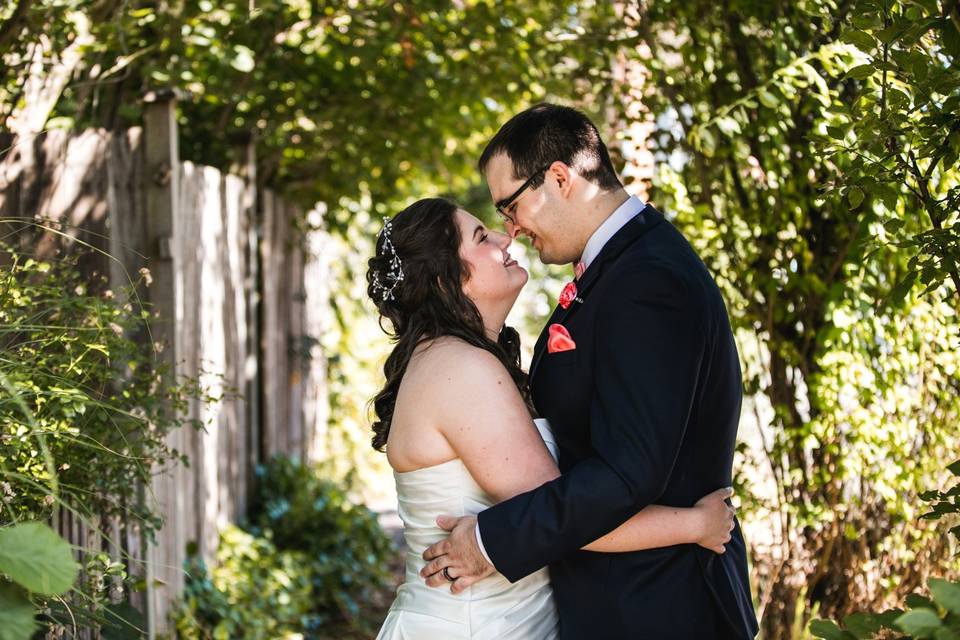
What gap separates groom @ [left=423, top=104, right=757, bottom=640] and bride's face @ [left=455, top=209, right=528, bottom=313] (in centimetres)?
13

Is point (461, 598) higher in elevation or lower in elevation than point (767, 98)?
lower

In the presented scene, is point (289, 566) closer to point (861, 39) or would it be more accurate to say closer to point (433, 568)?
point (433, 568)

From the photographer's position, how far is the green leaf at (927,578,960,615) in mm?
1439

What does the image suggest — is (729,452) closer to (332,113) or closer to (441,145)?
(332,113)

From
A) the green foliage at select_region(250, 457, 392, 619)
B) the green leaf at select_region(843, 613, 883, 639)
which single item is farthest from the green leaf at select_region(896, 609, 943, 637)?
the green foliage at select_region(250, 457, 392, 619)

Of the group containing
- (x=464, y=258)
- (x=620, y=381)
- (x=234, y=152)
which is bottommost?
(x=620, y=381)

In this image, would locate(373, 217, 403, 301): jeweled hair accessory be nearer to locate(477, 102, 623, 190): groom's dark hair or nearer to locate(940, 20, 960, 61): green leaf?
locate(477, 102, 623, 190): groom's dark hair

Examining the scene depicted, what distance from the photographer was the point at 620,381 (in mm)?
2236

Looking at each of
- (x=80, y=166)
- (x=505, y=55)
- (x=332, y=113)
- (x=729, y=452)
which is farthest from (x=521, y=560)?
(x=332, y=113)

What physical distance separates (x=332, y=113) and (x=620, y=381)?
463cm

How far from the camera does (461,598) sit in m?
2.53

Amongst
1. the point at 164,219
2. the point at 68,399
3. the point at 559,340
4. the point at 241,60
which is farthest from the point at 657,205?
the point at 68,399

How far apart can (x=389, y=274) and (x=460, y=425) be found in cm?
57

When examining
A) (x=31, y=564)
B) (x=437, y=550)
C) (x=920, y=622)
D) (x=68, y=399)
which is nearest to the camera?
(x=920, y=622)
